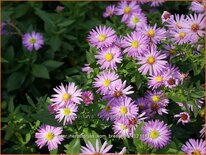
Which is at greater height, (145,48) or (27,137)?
(145,48)

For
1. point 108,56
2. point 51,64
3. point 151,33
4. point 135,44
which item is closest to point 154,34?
point 151,33

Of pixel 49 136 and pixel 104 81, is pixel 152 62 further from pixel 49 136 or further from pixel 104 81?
pixel 49 136

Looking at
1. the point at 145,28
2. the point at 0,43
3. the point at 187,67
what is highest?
the point at 0,43

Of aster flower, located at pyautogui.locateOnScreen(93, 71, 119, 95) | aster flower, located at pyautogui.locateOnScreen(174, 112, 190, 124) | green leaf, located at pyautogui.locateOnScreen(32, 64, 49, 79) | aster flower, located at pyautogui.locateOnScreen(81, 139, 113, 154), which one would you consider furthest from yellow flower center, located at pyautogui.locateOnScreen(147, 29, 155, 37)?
green leaf, located at pyautogui.locateOnScreen(32, 64, 49, 79)

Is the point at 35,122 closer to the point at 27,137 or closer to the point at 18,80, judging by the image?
the point at 27,137

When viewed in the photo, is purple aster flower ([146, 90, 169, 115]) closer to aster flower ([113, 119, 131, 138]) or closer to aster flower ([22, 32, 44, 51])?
aster flower ([113, 119, 131, 138])

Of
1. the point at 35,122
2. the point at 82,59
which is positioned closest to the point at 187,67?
the point at 35,122
